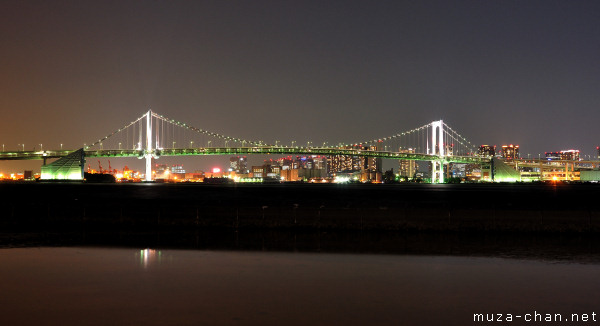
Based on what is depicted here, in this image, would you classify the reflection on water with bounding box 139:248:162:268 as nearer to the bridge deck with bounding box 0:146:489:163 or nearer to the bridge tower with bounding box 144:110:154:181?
the bridge deck with bounding box 0:146:489:163

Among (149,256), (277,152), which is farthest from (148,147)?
(149,256)

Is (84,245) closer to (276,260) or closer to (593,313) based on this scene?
(276,260)

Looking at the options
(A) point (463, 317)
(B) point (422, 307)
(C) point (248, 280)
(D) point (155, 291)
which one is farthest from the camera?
(C) point (248, 280)

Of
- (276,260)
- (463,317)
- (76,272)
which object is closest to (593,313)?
(463,317)

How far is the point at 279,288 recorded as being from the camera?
11.5 m

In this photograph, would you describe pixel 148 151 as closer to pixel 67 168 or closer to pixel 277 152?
pixel 67 168

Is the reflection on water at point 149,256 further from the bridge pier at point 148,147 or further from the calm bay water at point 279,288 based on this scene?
the bridge pier at point 148,147

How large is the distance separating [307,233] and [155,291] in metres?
11.0

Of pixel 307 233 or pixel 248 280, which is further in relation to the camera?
pixel 307 233

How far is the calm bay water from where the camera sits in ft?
30.2

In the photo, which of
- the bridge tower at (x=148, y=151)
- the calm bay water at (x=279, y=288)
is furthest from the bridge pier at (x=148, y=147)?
the calm bay water at (x=279, y=288)

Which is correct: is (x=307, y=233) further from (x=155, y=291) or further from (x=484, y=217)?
(x=155, y=291)

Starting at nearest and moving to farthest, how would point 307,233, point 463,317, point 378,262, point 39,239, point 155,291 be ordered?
point 463,317, point 155,291, point 378,262, point 39,239, point 307,233

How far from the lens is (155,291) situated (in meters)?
11.1
